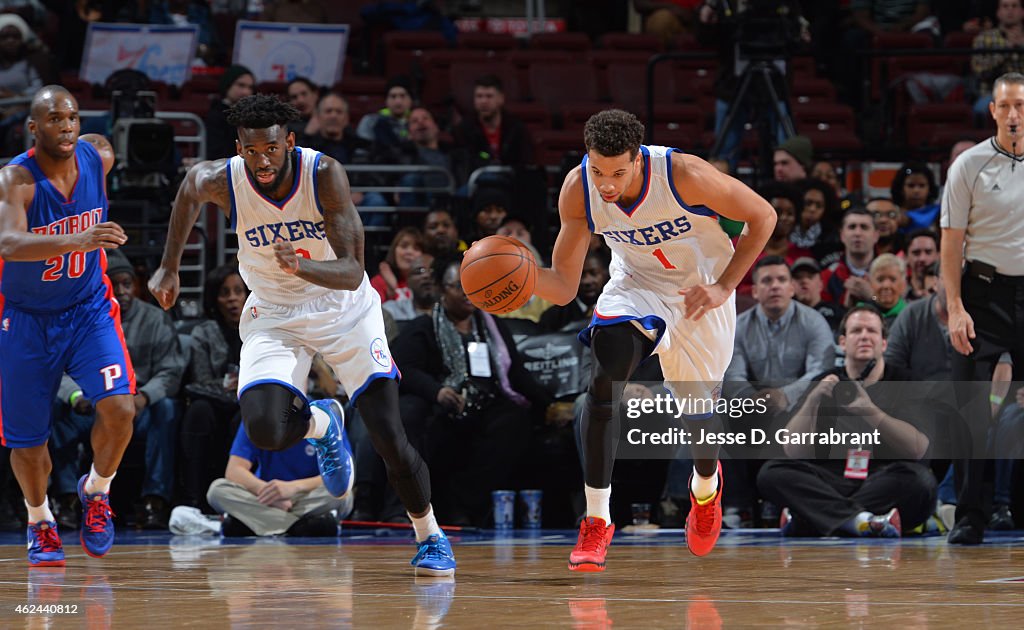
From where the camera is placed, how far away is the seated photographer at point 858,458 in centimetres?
784

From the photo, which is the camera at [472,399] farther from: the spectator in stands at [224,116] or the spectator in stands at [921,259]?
the spectator in stands at [224,116]

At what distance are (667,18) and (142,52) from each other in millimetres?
5584

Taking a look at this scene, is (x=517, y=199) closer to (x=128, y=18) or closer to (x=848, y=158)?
(x=848, y=158)

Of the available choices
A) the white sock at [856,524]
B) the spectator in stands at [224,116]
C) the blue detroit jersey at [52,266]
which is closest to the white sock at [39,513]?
the blue detroit jersey at [52,266]

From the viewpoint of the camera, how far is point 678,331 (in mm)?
5906

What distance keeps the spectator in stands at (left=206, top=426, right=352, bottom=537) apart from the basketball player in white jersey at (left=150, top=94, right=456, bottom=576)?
2434 millimetres

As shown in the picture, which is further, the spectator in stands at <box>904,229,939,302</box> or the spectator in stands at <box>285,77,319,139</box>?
the spectator in stands at <box>285,77,319,139</box>

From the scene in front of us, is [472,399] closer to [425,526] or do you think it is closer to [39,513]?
[39,513]

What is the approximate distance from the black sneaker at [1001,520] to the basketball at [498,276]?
372 cm

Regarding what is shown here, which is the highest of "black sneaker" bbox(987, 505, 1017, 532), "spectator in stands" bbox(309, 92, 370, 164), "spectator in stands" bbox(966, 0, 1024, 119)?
"spectator in stands" bbox(966, 0, 1024, 119)

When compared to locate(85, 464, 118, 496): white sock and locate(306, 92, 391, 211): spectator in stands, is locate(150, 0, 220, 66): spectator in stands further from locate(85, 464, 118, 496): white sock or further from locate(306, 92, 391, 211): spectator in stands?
locate(85, 464, 118, 496): white sock

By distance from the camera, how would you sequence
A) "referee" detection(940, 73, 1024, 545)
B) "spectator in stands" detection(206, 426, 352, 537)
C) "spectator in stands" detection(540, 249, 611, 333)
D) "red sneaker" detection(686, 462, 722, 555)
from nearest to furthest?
"red sneaker" detection(686, 462, 722, 555), "referee" detection(940, 73, 1024, 545), "spectator in stands" detection(206, 426, 352, 537), "spectator in stands" detection(540, 249, 611, 333)

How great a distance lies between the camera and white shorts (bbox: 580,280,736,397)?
5.66 meters

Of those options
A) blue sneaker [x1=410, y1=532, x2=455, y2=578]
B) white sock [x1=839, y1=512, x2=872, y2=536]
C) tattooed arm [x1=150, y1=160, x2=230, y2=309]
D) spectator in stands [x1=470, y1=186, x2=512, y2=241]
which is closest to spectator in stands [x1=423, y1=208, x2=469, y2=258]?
spectator in stands [x1=470, y1=186, x2=512, y2=241]
